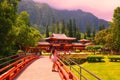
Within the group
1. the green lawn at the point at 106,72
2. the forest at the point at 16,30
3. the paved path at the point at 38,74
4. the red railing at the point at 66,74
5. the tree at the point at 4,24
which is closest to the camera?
the red railing at the point at 66,74

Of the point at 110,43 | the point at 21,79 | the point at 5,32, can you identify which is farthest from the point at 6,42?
the point at 110,43

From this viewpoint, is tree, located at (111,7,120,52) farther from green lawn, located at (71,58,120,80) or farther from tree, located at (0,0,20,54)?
tree, located at (0,0,20,54)

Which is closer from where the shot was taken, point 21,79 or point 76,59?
point 21,79

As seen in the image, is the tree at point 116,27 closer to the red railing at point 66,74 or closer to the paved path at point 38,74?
the paved path at point 38,74

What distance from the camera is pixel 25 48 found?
58.4m

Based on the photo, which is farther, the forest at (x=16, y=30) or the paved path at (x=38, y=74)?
the forest at (x=16, y=30)

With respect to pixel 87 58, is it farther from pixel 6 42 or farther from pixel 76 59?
pixel 6 42

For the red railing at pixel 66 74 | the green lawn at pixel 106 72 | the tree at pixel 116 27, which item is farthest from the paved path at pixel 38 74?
the tree at pixel 116 27

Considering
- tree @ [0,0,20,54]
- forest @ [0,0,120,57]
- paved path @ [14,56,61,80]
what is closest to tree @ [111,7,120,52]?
forest @ [0,0,120,57]

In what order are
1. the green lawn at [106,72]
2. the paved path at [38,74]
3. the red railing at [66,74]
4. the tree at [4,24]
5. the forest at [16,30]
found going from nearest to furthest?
1. the red railing at [66,74]
2. the paved path at [38,74]
3. the tree at [4,24]
4. the forest at [16,30]
5. the green lawn at [106,72]

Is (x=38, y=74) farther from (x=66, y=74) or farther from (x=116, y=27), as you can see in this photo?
(x=116, y=27)

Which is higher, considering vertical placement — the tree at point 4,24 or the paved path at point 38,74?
the tree at point 4,24

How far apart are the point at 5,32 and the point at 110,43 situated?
204 feet

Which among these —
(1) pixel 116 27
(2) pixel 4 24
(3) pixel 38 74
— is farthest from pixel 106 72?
(1) pixel 116 27
